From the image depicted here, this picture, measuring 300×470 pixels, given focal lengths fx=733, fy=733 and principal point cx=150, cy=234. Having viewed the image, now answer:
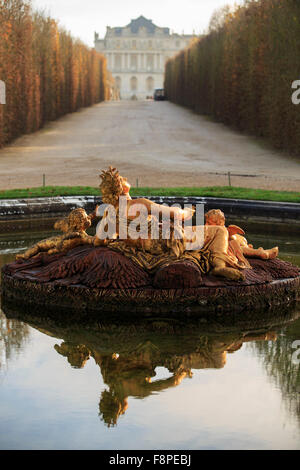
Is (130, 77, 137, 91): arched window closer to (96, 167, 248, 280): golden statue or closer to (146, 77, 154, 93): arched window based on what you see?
(146, 77, 154, 93): arched window

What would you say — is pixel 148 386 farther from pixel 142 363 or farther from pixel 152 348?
pixel 152 348

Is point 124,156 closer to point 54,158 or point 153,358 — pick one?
point 54,158

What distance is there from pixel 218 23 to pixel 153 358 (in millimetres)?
37224

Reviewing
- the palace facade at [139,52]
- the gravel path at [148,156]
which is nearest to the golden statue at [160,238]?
the gravel path at [148,156]

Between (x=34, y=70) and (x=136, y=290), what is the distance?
81.0ft

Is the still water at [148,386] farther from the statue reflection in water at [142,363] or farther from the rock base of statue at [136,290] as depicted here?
the rock base of statue at [136,290]

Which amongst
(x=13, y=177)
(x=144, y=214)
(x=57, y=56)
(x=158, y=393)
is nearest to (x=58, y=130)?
(x=57, y=56)

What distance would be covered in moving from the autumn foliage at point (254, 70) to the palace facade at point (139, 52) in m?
97.0

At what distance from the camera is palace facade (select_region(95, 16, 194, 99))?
463ft

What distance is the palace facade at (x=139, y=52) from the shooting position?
141m

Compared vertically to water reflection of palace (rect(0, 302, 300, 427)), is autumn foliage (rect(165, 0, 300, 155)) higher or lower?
higher

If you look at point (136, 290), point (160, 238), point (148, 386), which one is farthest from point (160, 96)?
point (148, 386)

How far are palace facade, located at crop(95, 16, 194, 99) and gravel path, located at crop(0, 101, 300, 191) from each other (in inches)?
4195

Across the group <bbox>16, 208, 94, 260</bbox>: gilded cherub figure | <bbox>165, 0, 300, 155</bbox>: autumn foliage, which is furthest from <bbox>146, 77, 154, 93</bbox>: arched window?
<bbox>16, 208, 94, 260</bbox>: gilded cherub figure
